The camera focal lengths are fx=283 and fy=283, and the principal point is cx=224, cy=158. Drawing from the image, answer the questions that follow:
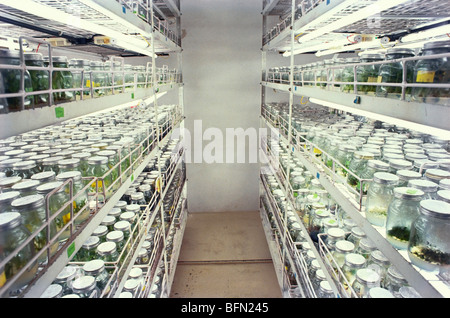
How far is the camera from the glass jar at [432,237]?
0.65 m

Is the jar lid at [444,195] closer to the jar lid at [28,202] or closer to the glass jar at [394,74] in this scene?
the glass jar at [394,74]

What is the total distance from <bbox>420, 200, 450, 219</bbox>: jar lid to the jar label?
0.29 m

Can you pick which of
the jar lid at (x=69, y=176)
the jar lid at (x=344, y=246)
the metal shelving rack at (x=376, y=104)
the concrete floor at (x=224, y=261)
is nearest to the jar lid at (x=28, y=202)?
the jar lid at (x=69, y=176)

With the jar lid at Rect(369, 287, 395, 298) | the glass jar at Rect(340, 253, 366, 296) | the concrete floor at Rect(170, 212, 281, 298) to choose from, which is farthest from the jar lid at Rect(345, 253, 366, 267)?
the concrete floor at Rect(170, 212, 281, 298)

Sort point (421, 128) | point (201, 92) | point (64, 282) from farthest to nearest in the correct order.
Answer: point (201, 92) → point (64, 282) → point (421, 128)

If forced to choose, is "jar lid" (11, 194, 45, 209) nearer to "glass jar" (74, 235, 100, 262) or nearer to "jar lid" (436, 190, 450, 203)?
"glass jar" (74, 235, 100, 262)

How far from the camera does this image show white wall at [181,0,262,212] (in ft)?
10.7

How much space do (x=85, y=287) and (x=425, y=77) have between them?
3.71 ft

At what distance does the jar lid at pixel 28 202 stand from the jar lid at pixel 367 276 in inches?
37.4

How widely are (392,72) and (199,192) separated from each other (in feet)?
9.96

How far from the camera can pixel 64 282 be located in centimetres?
97

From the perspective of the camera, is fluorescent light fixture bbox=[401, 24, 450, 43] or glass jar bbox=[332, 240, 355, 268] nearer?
glass jar bbox=[332, 240, 355, 268]
